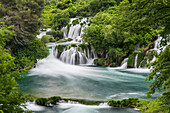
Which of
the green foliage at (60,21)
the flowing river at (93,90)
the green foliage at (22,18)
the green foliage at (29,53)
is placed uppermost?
the green foliage at (60,21)

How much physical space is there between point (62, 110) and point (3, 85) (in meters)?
5.32

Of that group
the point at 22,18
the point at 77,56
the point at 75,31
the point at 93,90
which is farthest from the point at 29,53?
the point at 75,31

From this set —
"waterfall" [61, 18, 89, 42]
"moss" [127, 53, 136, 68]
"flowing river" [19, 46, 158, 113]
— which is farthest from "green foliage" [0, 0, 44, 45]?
"waterfall" [61, 18, 89, 42]

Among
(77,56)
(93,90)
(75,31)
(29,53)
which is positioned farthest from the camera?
(75,31)

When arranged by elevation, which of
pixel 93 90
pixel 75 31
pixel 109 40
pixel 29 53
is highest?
pixel 75 31

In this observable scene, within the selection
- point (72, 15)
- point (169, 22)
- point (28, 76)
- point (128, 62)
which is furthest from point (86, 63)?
point (72, 15)

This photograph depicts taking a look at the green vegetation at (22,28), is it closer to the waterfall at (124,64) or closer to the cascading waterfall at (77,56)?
the cascading waterfall at (77,56)

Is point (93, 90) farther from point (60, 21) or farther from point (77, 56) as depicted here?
point (60, 21)

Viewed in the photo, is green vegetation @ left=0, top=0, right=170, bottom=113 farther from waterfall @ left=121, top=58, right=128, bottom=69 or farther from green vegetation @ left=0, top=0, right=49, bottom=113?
waterfall @ left=121, top=58, right=128, bottom=69

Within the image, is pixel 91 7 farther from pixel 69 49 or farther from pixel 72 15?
pixel 69 49

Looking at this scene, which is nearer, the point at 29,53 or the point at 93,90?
the point at 93,90

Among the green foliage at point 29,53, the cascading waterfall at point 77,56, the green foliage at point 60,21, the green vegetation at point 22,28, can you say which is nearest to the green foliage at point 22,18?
the green vegetation at point 22,28

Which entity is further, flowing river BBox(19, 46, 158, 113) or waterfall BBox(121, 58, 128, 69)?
waterfall BBox(121, 58, 128, 69)

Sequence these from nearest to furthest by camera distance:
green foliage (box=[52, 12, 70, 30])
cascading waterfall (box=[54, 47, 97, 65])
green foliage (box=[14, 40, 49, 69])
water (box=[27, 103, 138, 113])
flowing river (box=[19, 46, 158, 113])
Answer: water (box=[27, 103, 138, 113])
flowing river (box=[19, 46, 158, 113])
green foliage (box=[14, 40, 49, 69])
cascading waterfall (box=[54, 47, 97, 65])
green foliage (box=[52, 12, 70, 30])
